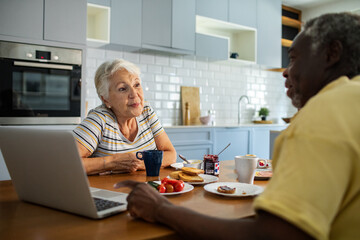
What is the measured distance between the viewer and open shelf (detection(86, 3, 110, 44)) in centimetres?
352

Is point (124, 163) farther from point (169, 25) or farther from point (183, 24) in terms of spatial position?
point (183, 24)

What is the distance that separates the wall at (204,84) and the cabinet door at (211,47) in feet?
1.06

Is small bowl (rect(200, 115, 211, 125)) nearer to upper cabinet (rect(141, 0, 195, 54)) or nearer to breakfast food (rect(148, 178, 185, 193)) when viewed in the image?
upper cabinet (rect(141, 0, 195, 54))

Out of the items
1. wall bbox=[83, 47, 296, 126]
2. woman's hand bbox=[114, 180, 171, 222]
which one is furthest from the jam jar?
wall bbox=[83, 47, 296, 126]

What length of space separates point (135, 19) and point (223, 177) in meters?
2.64

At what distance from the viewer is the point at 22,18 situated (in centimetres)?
279

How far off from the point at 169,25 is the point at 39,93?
70.2 inches

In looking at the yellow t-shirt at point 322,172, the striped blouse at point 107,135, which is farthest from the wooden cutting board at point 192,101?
the yellow t-shirt at point 322,172

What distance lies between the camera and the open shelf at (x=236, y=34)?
4820 mm

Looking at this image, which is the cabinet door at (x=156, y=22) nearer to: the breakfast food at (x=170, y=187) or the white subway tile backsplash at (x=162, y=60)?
the white subway tile backsplash at (x=162, y=60)

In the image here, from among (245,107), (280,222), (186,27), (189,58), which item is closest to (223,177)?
(280,222)

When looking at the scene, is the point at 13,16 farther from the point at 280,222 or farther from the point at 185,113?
the point at 280,222

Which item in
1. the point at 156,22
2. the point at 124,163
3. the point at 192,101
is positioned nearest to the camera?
the point at 124,163

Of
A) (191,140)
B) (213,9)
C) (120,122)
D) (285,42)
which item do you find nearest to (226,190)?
(120,122)
